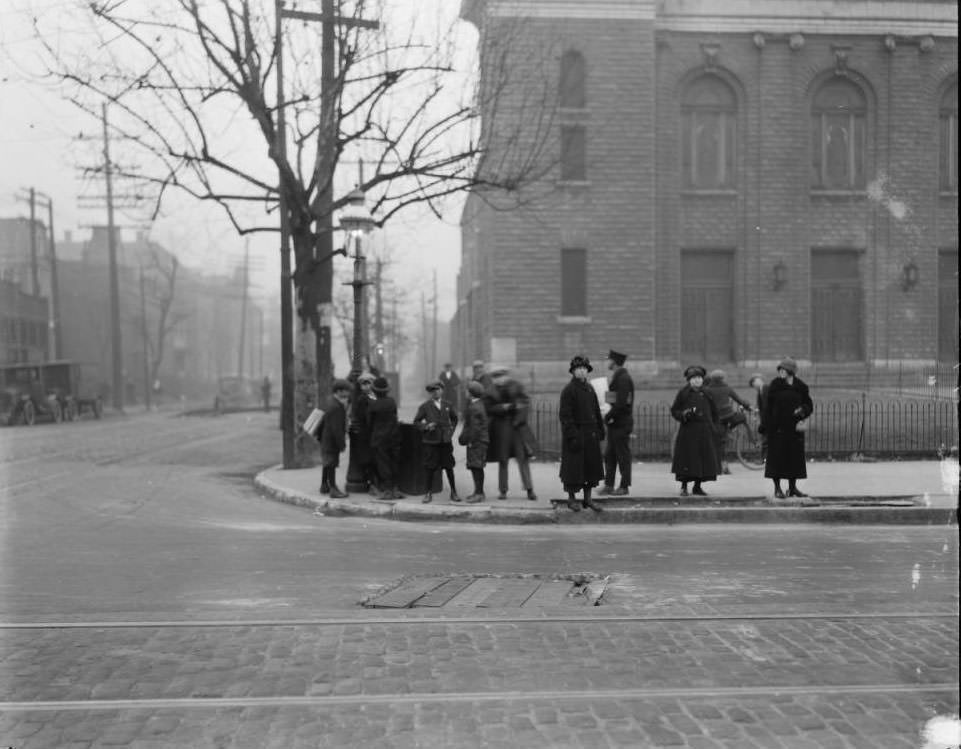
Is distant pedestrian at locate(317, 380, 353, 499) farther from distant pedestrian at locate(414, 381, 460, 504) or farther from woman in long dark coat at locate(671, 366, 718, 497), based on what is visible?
woman in long dark coat at locate(671, 366, 718, 497)

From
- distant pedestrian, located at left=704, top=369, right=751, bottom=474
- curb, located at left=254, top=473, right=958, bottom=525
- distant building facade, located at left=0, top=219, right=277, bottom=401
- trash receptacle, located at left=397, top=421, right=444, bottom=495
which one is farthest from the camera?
distant building facade, located at left=0, top=219, right=277, bottom=401

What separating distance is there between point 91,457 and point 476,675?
17.3 metres

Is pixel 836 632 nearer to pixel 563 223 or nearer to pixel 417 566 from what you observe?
pixel 417 566

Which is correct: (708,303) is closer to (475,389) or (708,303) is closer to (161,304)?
(475,389)

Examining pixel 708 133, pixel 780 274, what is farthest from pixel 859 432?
pixel 708 133

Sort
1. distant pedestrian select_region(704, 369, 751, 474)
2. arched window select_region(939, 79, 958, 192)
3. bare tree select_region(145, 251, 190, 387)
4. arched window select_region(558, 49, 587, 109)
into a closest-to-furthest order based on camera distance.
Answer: distant pedestrian select_region(704, 369, 751, 474) → arched window select_region(558, 49, 587, 109) → arched window select_region(939, 79, 958, 192) → bare tree select_region(145, 251, 190, 387)

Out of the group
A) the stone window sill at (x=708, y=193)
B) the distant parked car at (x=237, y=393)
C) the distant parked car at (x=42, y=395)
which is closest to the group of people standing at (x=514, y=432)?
the stone window sill at (x=708, y=193)

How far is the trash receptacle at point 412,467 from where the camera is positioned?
13727 millimetres

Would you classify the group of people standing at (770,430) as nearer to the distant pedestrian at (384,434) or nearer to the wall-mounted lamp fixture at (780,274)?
the distant pedestrian at (384,434)

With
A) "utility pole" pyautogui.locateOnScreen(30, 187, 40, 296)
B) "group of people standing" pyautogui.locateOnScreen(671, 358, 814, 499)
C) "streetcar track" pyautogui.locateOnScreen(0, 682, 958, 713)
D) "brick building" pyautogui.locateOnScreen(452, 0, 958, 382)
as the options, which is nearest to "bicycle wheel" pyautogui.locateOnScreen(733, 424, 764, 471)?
"group of people standing" pyautogui.locateOnScreen(671, 358, 814, 499)

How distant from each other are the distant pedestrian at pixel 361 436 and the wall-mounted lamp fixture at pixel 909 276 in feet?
70.8

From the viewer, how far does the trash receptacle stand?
45.0 feet

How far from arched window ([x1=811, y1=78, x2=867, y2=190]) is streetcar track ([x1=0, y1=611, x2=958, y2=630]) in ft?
85.9

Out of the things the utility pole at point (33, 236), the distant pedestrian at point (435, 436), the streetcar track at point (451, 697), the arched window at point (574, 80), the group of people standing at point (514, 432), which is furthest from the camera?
the utility pole at point (33, 236)
